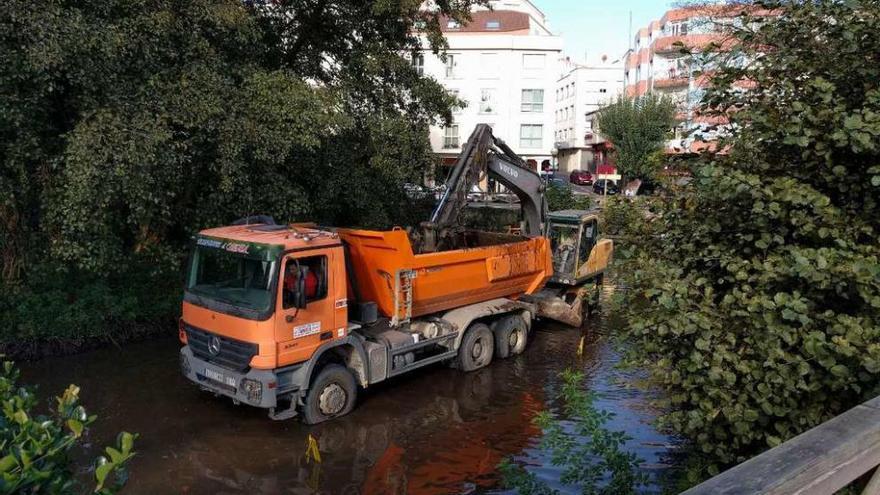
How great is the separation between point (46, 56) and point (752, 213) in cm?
843

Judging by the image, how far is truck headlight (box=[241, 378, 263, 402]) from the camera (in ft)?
24.8

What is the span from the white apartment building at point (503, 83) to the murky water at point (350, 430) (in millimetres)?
33382

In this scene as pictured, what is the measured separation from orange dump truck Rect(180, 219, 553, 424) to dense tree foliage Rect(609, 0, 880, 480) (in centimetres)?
→ 461

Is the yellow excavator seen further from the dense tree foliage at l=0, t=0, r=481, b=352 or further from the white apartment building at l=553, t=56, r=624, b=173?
the white apartment building at l=553, t=56, r=624, b=173

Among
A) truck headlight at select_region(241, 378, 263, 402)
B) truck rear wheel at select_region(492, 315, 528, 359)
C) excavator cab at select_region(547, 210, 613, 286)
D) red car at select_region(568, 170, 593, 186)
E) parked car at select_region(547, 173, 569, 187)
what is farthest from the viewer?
red car at select_region(568, 170, 593, 186)

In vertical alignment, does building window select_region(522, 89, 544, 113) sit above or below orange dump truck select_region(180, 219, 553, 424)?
above

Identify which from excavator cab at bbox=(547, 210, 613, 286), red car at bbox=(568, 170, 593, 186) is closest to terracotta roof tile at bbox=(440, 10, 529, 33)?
red car at bbox=(568, 170, 593, 186)

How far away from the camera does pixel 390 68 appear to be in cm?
1369

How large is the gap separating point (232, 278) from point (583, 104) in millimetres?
52664

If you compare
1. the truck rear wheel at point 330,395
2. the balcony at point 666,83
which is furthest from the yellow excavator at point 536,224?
the balcony at point 666,83

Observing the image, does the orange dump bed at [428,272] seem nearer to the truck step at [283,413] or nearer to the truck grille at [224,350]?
the truck step at [283,413]

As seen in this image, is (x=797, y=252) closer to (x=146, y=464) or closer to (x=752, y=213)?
(x=752, y=213)

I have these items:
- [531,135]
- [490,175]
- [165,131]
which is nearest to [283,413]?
[165,131]

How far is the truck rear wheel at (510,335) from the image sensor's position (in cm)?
1128
